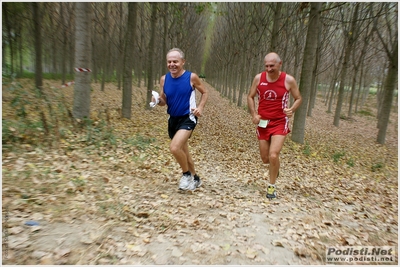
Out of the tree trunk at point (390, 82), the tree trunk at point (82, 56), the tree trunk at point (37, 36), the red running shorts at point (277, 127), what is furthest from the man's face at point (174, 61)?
the tree trunk at point (390, 82)

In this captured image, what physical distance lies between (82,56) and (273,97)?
5050mm

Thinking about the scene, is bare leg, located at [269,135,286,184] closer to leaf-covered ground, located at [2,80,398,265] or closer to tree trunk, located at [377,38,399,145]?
leaf-covered ground, located at [2,80,398,265]

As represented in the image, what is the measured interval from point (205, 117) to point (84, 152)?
26.6ft

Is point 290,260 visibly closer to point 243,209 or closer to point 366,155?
point 243,209

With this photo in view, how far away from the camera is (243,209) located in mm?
3730

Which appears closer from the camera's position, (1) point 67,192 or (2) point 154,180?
(1) point 67,192

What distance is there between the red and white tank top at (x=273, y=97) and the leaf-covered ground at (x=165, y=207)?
138 centimetres

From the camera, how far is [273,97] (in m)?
4.00

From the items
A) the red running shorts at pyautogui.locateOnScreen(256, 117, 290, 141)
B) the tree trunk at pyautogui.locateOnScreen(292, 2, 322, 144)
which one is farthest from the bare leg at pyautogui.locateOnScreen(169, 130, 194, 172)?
the tree trunk at pyautogui.locateOnScreen(292, 2, 322, 144)

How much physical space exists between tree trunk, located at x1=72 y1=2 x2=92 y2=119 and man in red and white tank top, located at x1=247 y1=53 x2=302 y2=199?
458 centimetres

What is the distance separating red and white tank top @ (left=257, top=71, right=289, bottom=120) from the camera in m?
3.95

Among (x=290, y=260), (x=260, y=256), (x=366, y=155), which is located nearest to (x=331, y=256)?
(x=290, y=260)

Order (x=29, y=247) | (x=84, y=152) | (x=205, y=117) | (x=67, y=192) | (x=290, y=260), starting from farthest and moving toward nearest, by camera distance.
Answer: (x=205, y=117) → (x=84, y=152) → (x=67, y=192) → (x=290, y=260) → (x=29, y=247)

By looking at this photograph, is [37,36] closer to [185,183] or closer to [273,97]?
[185,183]
